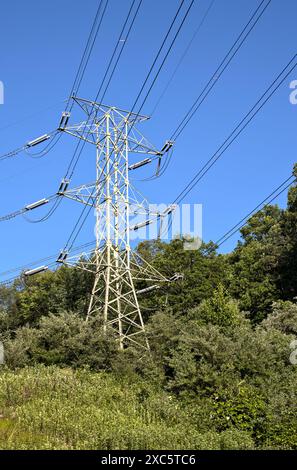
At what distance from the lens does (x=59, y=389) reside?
2070 centimetres

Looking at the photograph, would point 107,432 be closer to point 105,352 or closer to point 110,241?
point 105,352

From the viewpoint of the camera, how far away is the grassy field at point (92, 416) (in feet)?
44.1

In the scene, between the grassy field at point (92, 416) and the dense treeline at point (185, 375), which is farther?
the dense treeline at point (185, 375)

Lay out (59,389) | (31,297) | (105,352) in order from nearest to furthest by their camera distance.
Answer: (59,389), (105,352), (31,297)

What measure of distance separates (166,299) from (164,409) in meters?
30.5

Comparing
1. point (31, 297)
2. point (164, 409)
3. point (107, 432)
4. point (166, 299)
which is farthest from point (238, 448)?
point (31, 297)

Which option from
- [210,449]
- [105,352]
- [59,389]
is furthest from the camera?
[105,352]

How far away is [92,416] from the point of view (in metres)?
16.6

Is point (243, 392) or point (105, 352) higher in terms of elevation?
point (105, 352)

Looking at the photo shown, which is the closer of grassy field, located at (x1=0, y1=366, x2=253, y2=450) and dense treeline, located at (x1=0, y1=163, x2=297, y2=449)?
grassy field, located at (x1=0, y1=366, x2=253, y2=450)

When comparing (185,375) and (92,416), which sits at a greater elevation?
(185,375)

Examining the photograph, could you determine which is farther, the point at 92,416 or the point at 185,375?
the point at 185,375

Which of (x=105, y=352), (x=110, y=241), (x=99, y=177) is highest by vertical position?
(x=99, y=177)

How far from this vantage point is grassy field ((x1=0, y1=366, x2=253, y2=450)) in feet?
44.1
